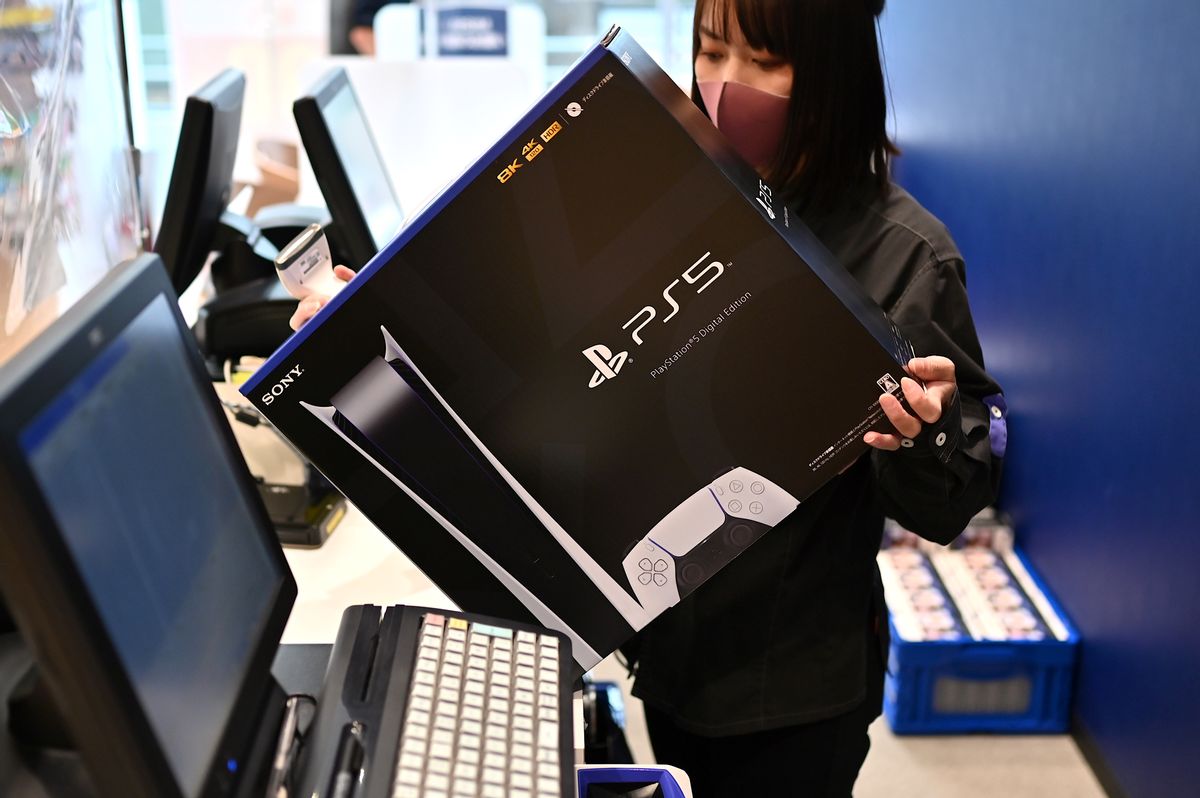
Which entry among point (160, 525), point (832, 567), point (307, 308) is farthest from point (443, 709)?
point (832, 567)

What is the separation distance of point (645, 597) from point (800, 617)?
292 millimetres

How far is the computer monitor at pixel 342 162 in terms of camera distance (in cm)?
175

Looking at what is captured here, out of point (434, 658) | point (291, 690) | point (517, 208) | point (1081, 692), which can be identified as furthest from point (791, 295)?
point (1081, 692)

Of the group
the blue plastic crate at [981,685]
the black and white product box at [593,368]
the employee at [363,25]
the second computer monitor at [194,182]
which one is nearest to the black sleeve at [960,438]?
the black and white product box at [593,368]

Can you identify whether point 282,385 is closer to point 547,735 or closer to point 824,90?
point 547,735

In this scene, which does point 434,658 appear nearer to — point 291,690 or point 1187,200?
point 291,690

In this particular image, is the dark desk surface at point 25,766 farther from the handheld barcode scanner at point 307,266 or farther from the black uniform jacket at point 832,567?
the black uniform jacket at point 832,567

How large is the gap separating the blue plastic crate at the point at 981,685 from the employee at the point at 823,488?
4.23ft

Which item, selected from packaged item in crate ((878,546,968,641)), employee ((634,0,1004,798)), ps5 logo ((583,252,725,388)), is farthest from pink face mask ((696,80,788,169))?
packaged item in crate ((878,546,968,641))

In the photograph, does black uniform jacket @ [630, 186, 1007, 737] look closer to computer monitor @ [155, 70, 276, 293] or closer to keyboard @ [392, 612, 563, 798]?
keyboard @ [392, 612, 563, 798]

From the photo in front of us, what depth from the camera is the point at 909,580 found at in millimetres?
2725

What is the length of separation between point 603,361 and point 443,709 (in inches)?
11.1

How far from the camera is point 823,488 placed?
1.18m

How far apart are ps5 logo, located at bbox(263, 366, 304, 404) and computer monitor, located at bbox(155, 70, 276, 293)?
905 millimetres
